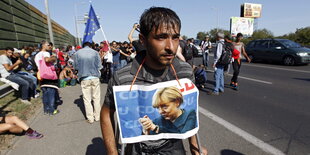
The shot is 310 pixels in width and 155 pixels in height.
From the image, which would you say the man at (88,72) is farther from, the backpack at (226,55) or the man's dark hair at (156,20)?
the backpack at (226,55)

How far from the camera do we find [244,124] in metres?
3.87

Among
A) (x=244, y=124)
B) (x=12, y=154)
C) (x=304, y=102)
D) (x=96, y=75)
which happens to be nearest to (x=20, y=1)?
(x=96, y=75)

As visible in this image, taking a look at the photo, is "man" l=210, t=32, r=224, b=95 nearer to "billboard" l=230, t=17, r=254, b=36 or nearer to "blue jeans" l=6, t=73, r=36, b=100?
"blue jeans" l=6, t=73, r=36, b=100

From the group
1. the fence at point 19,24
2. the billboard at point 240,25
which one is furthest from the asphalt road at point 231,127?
the billboard at point 240,25

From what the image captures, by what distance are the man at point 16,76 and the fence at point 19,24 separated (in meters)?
3.61

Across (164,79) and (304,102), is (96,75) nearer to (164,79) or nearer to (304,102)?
→ (164,79)

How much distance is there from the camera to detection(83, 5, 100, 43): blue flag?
5.16 m

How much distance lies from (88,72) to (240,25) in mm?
52353

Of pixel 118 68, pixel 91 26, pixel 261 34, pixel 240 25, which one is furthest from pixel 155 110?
pixel 261 34

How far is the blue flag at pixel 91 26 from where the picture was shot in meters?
5.16

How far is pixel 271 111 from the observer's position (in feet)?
15.0

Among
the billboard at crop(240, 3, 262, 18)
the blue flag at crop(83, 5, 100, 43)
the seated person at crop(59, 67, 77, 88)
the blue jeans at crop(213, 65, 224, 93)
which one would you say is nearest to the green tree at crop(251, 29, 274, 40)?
the billboard at crop(240, 3, 262, 18)

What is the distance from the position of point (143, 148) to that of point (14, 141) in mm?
3424

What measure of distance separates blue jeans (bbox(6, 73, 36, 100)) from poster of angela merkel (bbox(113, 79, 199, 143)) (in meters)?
6.10
